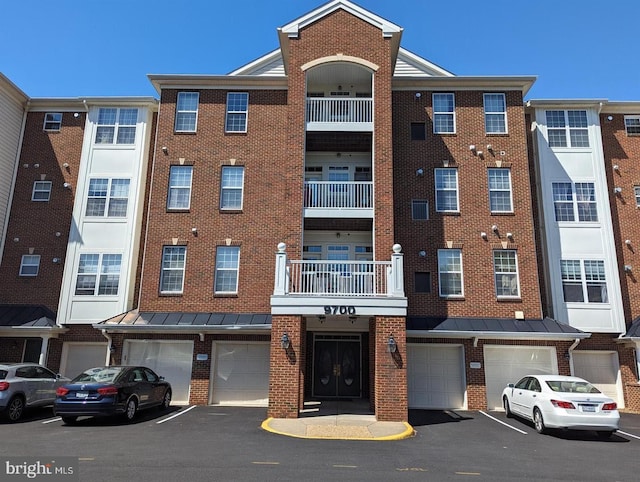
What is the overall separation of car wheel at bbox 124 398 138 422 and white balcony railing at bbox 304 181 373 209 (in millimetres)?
8143

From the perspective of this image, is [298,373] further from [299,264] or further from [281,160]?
[281,160]

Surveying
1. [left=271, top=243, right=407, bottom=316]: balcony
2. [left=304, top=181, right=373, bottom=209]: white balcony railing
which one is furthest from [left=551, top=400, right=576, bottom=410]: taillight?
[left=304, top=181, right=373, bottom=209]: white balcony railing

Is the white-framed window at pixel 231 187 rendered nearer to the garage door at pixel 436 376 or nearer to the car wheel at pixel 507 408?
the garage door at pixel 436 376

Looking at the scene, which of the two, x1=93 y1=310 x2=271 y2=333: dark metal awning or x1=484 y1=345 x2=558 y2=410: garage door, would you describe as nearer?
x1=93 y1=310 x2=271 y2=333: dark metal awning

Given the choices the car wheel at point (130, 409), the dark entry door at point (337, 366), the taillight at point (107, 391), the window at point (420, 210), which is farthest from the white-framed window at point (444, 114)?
the taillight at point (107, 391)

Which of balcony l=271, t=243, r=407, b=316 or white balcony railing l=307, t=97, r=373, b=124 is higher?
white balcony railing l=307, t=97, r=373, b=124

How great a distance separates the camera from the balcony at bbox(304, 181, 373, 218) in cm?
1605

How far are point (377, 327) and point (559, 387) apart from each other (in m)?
4.98

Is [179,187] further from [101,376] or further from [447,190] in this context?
[447,190]

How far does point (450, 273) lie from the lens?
17.1m

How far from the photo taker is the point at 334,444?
10.2m

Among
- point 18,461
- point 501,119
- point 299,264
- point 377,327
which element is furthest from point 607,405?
point 18,461

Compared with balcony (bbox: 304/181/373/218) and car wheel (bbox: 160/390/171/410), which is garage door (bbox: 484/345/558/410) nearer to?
balcony (bbox: 304/181/373/218)

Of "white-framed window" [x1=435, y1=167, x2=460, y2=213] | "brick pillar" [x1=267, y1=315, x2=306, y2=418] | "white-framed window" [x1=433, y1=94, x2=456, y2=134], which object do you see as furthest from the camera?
"white-framed window" [x1=433, y1=94, x2=456, y2=134]
